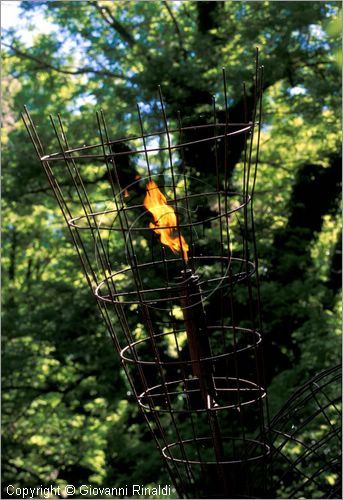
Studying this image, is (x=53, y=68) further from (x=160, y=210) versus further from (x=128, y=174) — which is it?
(x=160, y=210)

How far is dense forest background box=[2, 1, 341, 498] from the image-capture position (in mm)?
→ 6203

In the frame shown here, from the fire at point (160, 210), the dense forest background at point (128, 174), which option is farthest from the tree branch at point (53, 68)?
the fire at point (160, 210)

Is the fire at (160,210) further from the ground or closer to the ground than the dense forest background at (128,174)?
further from the ground

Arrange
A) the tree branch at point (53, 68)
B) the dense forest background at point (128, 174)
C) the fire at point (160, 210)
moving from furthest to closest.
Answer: the tree branch at point (53, 68)
the dense forest background at point (128, 174)
the fire at point (160, 210)

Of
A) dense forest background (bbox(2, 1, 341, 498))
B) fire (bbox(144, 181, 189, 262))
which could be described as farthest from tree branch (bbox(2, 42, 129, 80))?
fire (bbox(144, 181, 189, 262))

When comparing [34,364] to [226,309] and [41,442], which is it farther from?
[226,309]

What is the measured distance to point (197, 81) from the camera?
234 inches

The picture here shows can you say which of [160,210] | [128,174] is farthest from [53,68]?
[160,210]

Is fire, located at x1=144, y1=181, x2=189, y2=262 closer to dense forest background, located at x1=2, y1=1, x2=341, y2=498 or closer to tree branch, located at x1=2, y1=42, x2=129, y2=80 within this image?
dense forest background, located at x1=2, y1=1, x2=341, y2=498

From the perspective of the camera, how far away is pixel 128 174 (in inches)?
257

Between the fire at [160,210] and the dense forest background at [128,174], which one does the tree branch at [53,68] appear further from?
the fire at [160,210]

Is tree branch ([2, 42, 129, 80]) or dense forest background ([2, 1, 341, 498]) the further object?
tree branch ([2, 42, 129, 80])

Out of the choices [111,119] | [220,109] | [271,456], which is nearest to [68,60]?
[111,119]

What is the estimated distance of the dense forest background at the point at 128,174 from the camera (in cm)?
620
